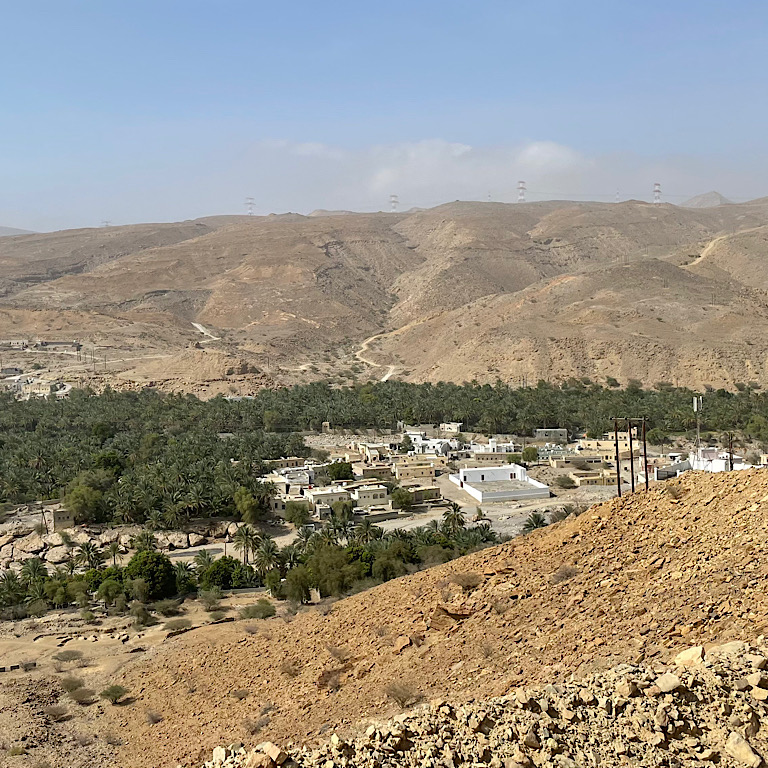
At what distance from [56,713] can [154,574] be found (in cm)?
1044

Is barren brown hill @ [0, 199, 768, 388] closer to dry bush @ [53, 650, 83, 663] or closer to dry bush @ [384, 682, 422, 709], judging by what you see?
dry bush @ [53, 650, 83, 663]

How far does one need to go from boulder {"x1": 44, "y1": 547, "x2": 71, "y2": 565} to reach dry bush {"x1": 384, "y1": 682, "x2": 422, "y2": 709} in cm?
2498

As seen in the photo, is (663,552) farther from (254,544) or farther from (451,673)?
(254,544)

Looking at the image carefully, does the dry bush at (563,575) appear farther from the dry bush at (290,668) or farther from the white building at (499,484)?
the white building at (499,484)

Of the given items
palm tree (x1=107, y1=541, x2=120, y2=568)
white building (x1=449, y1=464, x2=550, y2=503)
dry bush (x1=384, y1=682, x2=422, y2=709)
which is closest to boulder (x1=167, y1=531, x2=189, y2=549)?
palm tree (x1=107, y1=541, x2=120, y2=568)

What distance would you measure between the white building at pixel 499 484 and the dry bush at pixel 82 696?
25.8 meters

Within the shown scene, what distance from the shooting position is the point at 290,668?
1320cm

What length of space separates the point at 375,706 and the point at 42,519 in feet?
99.4

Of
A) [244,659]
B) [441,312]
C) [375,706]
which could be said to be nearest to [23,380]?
[441,312]

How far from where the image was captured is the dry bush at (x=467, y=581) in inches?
511

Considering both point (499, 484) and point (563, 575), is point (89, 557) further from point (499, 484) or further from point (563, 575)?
point (563, 575)

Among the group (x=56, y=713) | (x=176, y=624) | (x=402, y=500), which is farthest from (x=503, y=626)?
(x=402, y=500)

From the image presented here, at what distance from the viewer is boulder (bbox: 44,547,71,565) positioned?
31922 mm

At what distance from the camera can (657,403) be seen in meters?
58.9
